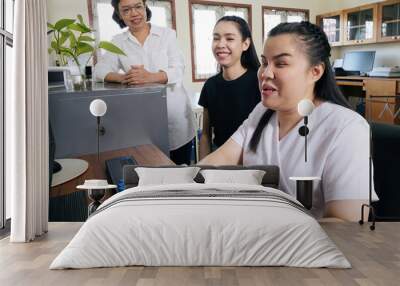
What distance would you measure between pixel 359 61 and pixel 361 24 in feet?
0.90

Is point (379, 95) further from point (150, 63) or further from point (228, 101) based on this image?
point (150, 63)

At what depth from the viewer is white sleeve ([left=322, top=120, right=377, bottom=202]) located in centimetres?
344

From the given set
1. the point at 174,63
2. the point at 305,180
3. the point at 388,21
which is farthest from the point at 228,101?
the point at 388,21

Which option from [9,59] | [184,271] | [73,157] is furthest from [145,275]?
[9,59]

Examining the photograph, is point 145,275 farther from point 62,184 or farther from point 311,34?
point 311,34

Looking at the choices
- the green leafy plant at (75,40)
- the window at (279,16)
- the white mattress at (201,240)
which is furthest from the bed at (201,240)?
the window at (279,16)

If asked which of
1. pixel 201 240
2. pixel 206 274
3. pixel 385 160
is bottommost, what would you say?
pixel 206 274

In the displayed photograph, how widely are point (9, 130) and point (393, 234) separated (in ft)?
8.89

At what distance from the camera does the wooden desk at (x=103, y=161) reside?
3.65m

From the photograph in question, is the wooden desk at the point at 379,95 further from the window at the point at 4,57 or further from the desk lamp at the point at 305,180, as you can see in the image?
the window at the point at 4,57

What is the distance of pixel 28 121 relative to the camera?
10.9 feet

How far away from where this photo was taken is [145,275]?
2.64 m

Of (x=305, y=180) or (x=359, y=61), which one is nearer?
(x=305, y=180)

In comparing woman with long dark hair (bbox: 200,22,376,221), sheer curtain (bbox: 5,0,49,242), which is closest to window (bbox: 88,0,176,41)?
sheer curtain (bbox: 5,0,49,242)
